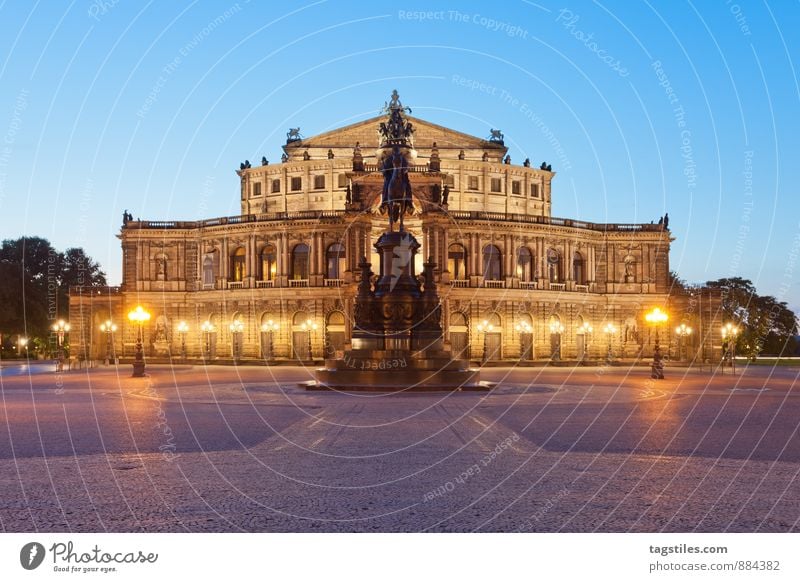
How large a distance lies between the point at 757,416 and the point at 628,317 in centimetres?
6610

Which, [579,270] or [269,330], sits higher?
[579,270]

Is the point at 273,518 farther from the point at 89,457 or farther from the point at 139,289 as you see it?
the point at 139,289

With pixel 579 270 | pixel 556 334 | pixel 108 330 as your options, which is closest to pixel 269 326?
pixel 108 330

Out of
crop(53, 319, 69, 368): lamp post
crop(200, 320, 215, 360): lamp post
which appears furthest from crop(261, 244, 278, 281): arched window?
crop(53, 319, 69, 368): lamp post

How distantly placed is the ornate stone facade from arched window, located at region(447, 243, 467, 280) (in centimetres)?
14

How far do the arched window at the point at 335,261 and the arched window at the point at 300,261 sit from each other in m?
2.47

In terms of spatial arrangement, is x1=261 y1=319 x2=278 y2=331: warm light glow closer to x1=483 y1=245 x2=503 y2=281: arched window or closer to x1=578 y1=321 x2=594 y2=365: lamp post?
x1=483 y1=245 x2=503 y2=281: arched window

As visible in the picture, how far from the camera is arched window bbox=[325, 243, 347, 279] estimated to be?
82.8m

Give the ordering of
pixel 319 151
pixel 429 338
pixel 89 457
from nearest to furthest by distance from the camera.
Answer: pixel 89 457 < pixel 429 338 < pixel 319 151

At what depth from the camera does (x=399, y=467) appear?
14.2 m

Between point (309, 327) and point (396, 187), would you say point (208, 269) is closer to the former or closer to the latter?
point (309, 327)

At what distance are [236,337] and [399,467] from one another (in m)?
73.6

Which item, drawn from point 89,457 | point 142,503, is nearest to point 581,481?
point 142,503

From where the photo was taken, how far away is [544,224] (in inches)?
3354
